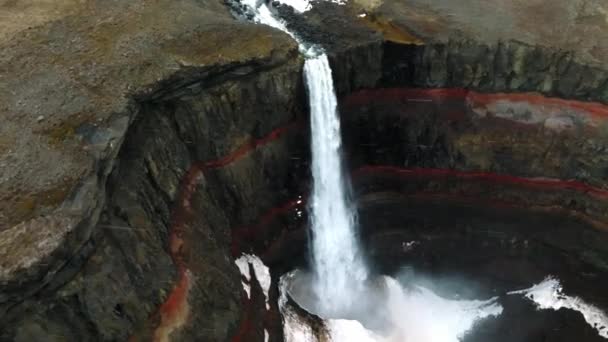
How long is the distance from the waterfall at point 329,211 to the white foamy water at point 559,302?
975 centimetres

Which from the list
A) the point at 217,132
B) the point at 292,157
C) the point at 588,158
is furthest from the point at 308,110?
the point at 588,158

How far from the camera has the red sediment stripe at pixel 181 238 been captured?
60.4 feet

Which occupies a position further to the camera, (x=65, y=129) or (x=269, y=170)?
(x=269, y=170)

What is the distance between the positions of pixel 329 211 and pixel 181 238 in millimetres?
9681

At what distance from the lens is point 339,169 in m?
27.4

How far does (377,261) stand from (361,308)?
337 centimetres

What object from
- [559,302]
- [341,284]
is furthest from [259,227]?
[559,302]

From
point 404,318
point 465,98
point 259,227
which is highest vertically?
point 465,98

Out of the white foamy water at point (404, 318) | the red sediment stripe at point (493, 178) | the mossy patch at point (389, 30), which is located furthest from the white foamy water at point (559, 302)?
the mossy patch at point (389, 30)

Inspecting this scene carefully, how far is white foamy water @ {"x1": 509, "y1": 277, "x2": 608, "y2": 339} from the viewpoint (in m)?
27.2

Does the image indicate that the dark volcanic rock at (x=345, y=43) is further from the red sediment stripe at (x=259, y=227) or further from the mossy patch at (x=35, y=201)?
the mossy patch at (x=35, y=201)

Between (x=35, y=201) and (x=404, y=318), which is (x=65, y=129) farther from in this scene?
(x=404, y=318)

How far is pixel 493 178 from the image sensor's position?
1133 inches

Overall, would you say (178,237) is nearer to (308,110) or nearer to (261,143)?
(261,143)
